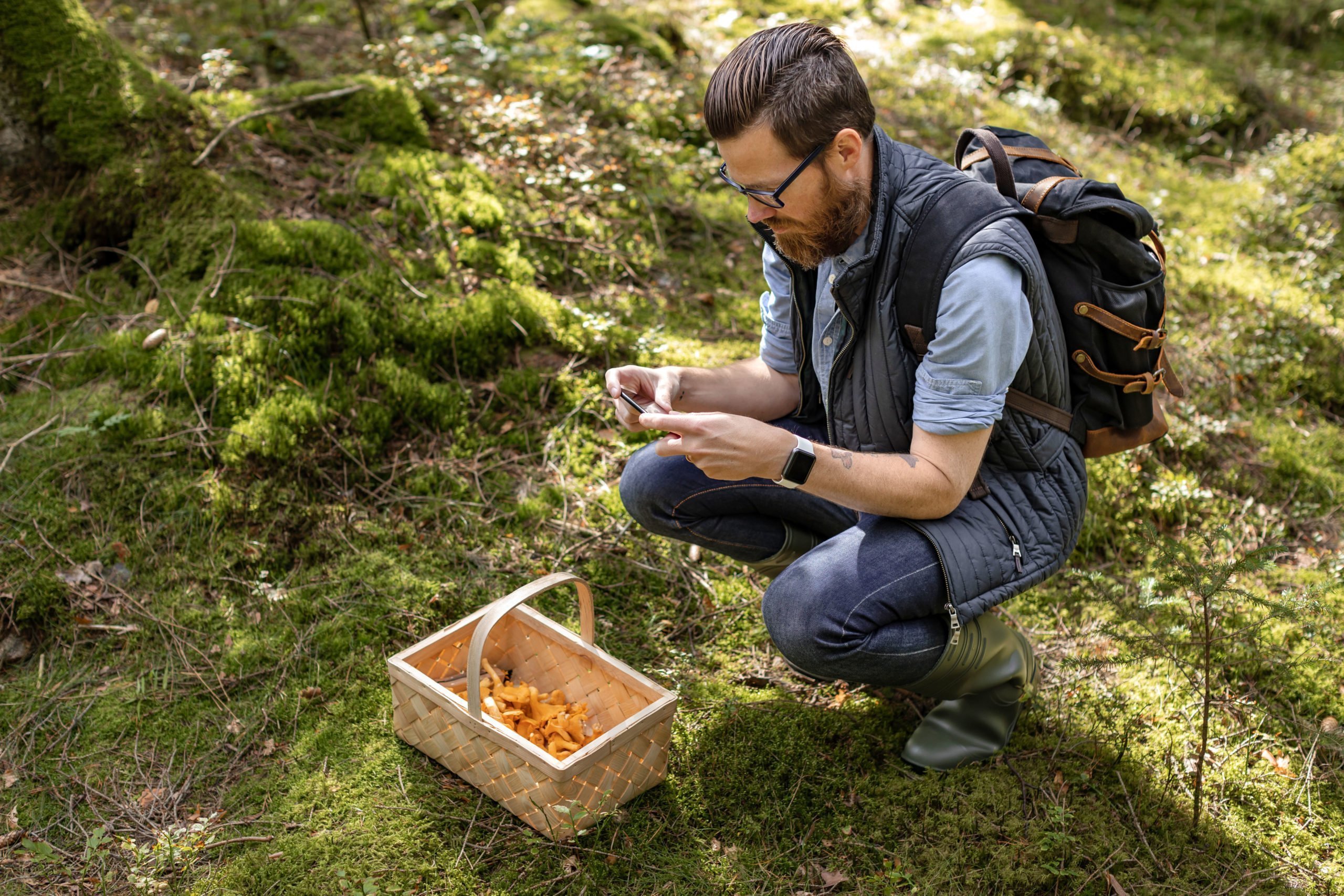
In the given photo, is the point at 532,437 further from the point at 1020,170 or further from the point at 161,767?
the point at 1020,170

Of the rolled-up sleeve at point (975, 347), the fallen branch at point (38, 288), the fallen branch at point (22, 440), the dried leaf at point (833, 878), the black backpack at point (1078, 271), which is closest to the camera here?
the rolled-up sleeve at point (975, 347)

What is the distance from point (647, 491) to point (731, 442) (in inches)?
24.2

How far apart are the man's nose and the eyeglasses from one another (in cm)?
1

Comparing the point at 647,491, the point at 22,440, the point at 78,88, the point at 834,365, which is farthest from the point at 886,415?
the point at 78,88

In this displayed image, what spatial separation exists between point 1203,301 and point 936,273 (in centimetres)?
334

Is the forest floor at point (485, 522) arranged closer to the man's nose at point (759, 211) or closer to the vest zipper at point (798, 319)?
the vest zipper at point (798, 319)

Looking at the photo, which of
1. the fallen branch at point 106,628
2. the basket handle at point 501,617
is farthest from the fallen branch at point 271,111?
the basket handle at point 501,617

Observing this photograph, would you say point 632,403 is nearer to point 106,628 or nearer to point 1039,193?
point 1039,193

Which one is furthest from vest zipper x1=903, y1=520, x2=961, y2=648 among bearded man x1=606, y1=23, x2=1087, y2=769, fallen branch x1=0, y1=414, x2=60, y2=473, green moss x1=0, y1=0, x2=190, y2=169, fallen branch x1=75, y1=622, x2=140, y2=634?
green moss x1=0, y1=0, x2=190, y2=169

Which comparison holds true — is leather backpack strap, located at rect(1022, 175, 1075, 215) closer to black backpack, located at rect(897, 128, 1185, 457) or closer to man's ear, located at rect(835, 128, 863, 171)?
black backpack, located at rect(897, 128, 1185, 457)

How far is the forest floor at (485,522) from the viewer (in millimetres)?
2502

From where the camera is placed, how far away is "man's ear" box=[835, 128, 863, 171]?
2.26 m

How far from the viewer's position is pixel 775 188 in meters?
2.33

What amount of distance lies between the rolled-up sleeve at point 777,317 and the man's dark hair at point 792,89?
48 centimetres
